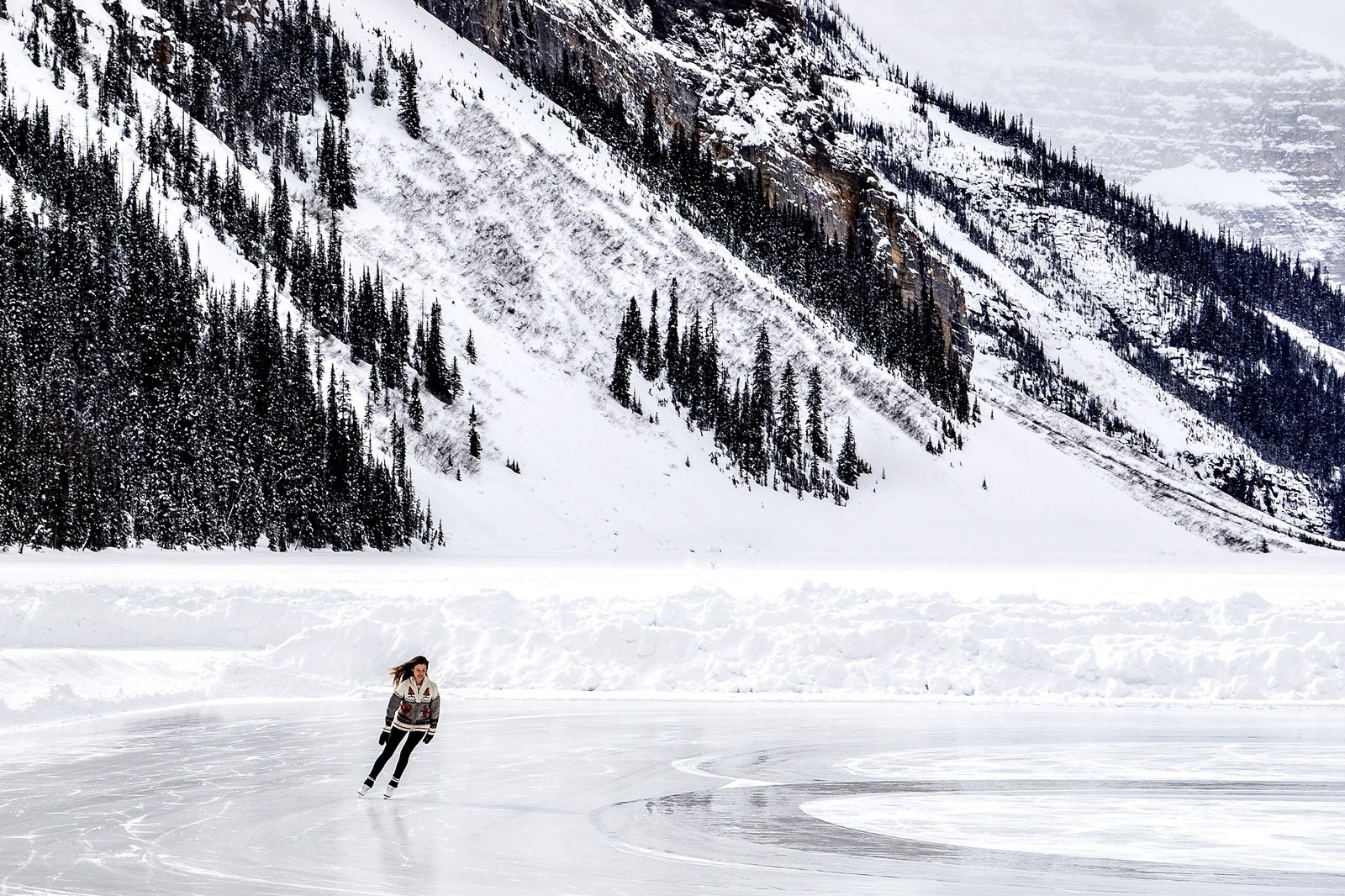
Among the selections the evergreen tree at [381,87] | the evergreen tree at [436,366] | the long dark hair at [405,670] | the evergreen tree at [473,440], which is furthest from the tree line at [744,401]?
the long dark hair at [405,670]

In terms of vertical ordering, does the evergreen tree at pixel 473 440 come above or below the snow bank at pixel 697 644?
above

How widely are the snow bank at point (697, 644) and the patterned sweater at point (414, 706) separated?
9882 millimetres

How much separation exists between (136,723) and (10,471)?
2418 inches

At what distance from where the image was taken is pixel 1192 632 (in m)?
24.6

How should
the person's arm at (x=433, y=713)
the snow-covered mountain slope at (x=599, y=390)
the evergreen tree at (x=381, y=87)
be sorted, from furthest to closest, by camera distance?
1. the evergreen tree at (x=381, y=87)
2. the snow-covered mountain slope at (x=599, y=390)
3. the person's arm at (x=433, y=713)

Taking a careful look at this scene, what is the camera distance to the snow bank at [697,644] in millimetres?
23672

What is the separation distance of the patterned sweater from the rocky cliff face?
133190mm

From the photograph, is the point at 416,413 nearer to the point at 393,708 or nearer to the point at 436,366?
the point at 436,366

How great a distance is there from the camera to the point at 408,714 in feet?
47.8

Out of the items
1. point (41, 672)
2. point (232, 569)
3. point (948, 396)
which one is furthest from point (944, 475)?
point (41, 672)

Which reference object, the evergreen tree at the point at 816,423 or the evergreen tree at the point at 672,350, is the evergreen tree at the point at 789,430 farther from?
the evergreen tree at the point at 672,350

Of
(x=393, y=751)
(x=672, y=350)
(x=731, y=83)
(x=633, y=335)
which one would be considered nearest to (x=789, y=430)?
(x=672, y=350)

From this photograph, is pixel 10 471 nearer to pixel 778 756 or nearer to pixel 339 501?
pixel 339 501

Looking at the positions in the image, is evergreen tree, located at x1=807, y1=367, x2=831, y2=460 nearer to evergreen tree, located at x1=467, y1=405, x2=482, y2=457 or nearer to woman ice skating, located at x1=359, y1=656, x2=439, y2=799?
evergreen tree, located at x1=467, y1=405, x2=482, y2=457
